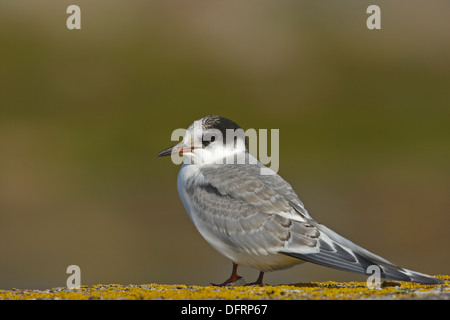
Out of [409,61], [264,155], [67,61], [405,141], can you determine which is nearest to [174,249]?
[264,155]

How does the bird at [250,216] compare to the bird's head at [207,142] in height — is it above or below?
below

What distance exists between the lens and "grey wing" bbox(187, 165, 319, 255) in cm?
654

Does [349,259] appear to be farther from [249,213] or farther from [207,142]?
[207,142]

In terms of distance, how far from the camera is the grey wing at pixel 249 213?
21.5ft

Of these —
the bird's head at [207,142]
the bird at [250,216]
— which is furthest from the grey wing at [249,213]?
the bird's head at [207,142]

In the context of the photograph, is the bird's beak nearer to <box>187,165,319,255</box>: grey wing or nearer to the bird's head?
the bird's head

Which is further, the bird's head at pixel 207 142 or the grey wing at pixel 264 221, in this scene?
the bird's head at pixel 207 142

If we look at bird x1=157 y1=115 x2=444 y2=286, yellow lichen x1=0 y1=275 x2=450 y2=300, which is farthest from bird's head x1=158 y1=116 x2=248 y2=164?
yellow lichen x1=0 y1=275 x2=450 y2=300

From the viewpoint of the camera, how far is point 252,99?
2888 cm

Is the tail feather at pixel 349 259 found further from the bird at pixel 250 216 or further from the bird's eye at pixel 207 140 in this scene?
the bird's eye at pixel 207 140

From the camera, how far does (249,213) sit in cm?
681

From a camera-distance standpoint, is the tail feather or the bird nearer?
the tail feather

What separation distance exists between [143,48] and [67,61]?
3.47 metres

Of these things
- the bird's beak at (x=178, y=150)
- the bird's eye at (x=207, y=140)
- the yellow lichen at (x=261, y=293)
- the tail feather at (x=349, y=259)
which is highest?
the bird's eye at (x=207, y=140)
